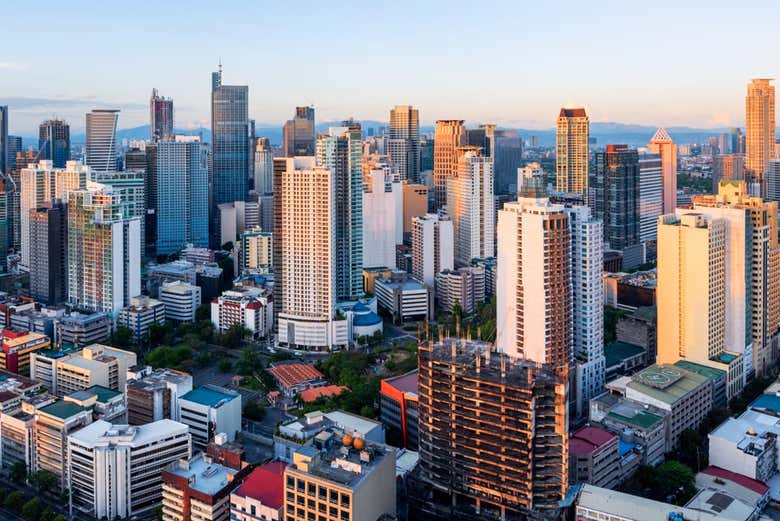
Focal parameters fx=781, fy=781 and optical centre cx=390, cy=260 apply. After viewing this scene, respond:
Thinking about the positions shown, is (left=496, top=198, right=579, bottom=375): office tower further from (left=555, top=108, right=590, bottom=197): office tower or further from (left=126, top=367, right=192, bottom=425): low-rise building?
(left=555, top=108, right=590, bottom=197): office tower

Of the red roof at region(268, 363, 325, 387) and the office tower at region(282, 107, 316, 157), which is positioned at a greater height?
the office tower at region(282, 107, 316, 157)

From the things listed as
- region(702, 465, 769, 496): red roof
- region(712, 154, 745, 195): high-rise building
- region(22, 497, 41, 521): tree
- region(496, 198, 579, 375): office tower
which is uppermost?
region(712, 154, 745, 195): high-rise building

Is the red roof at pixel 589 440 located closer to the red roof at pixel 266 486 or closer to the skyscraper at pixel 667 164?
the red roof at pixel 266 486

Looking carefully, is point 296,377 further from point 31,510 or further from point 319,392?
point 31,510

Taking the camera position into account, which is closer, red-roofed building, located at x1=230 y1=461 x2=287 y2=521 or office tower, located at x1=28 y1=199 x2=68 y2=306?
red-roofed building, located at x1=230 y1=461 x2=287 y2=521

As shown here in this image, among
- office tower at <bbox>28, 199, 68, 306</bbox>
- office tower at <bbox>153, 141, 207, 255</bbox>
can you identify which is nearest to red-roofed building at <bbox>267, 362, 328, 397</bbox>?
office tower at <bbox>28, 199, 68, 306</bbox>

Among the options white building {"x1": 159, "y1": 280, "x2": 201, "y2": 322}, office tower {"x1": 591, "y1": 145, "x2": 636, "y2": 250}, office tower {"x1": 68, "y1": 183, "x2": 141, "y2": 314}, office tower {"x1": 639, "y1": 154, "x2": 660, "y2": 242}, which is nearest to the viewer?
office tower {"x1": 68, "y1": 183, "x2": 141, "y2": 314}

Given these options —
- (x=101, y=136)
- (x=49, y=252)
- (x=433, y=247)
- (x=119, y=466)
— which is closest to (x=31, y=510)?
(x=119, y=466)
